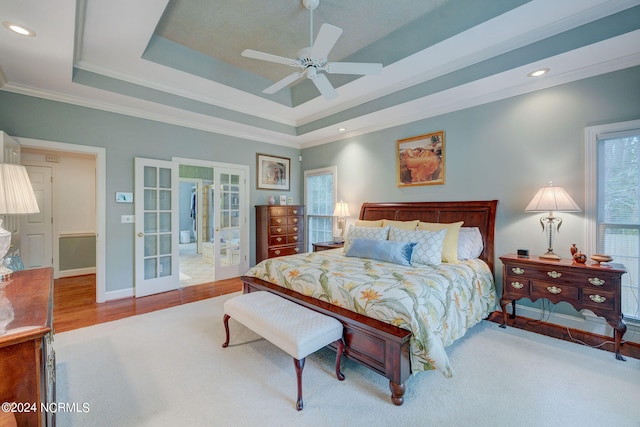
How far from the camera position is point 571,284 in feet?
8.68

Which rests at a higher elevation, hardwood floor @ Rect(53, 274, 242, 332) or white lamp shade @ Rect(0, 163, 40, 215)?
white lamp shade @ Rect(0, 163, 40, 215)

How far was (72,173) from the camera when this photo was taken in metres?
5.41

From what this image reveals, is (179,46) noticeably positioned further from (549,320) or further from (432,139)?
(549,320)

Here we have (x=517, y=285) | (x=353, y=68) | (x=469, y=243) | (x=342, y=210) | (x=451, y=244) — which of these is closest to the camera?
(x=353, y=68)

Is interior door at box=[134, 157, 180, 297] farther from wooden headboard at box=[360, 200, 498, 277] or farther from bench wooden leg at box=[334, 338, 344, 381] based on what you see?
bench wooden leg at box=[334, 338, 344, 381]

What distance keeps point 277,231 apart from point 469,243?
337 cm

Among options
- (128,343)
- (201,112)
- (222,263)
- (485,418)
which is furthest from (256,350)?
(201,112)

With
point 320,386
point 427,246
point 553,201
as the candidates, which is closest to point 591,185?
point 553,201

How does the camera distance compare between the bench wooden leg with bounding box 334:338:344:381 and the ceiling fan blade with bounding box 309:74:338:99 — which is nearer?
the bench wooden leg with bounding box 334:338:344:381

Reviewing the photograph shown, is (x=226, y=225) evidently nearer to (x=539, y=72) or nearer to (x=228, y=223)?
(x=228, y=223)

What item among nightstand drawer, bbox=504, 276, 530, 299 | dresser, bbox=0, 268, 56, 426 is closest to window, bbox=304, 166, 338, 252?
nightstand drawer, bbox=504, 276, 530, 299

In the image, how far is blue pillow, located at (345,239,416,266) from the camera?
10.2 feet

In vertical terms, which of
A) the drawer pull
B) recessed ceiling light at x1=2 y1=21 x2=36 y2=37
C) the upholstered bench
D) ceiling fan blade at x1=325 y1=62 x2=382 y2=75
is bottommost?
the upholstered bench

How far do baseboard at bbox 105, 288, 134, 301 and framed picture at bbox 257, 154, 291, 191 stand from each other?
279 centimetres
